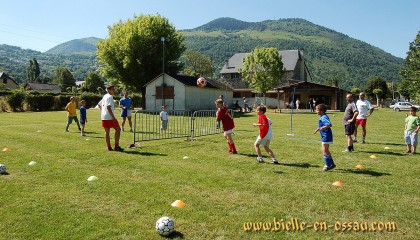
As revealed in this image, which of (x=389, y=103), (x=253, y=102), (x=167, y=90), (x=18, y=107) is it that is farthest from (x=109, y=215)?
(x=389, y=103)

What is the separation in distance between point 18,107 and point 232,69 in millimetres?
39503

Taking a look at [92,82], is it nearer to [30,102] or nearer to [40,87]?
[40,87]

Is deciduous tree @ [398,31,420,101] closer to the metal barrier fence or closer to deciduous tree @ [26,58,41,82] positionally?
the metal barrier fence

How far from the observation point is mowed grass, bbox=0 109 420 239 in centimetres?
425

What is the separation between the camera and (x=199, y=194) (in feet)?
18.8

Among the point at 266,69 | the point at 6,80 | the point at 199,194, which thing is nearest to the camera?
the point at 199,194

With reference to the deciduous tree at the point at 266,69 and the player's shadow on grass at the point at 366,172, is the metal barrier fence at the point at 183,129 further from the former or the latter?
the deciduous tree at the point at 266,69

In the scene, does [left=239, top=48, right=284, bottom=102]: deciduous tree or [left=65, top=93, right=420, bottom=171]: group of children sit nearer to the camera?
[left=65, top=93, right=420, bottom=171]: group of children

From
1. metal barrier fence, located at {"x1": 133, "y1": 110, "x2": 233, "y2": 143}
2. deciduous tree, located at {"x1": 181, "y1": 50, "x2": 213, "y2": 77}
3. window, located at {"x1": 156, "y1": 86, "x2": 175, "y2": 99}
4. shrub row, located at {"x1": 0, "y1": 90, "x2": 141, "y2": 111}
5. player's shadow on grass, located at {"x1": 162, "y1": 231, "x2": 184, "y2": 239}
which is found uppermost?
deciduous tree, located at {"x1": 181, "y1": 50, "x2": 213, "y2": 77}

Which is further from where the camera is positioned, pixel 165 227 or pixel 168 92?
pixel 168 92

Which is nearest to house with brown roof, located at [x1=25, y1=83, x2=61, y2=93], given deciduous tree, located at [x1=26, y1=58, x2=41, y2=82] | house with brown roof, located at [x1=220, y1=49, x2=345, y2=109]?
deciduous tree, located at [x1=26, y1=58, x2=41, y2=82]

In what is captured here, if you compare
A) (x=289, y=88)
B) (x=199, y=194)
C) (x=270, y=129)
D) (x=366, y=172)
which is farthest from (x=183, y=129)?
(x=289, y=88)

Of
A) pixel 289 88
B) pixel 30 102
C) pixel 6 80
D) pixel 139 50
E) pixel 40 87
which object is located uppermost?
pixel 6 80

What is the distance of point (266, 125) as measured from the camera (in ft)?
28.0
